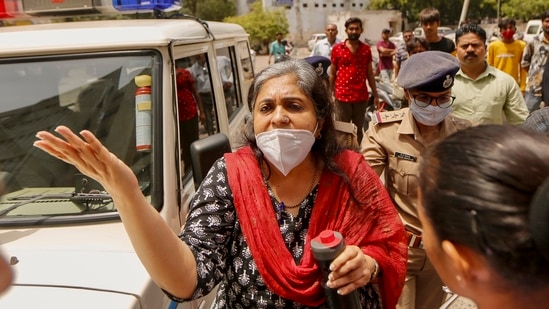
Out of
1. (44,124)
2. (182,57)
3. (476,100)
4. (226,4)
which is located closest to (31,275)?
(44,124)

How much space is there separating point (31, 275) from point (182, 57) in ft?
4.38

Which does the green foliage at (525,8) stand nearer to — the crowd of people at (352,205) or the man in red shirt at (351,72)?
the man in red shirt at (351,72)

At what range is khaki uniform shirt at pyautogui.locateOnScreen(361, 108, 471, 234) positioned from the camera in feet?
7.84

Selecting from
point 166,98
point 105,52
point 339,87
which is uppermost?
point 105,52

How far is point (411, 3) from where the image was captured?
56.0 metres

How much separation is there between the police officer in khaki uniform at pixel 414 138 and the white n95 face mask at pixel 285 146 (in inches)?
29.8

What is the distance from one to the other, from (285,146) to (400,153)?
902 mm

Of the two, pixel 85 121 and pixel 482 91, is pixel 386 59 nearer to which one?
pixel 482 91

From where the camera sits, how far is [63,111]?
2.34 m

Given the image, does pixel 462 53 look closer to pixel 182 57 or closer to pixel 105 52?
pixel 182 57

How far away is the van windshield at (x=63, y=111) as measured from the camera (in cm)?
218

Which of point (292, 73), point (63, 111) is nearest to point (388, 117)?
point (292, 73)

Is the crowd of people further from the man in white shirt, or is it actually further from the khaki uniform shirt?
the man in white shirt

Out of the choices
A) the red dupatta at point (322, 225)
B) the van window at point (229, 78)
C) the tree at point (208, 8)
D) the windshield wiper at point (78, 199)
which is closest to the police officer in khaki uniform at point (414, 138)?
the red dupatta at point (322, 225)
